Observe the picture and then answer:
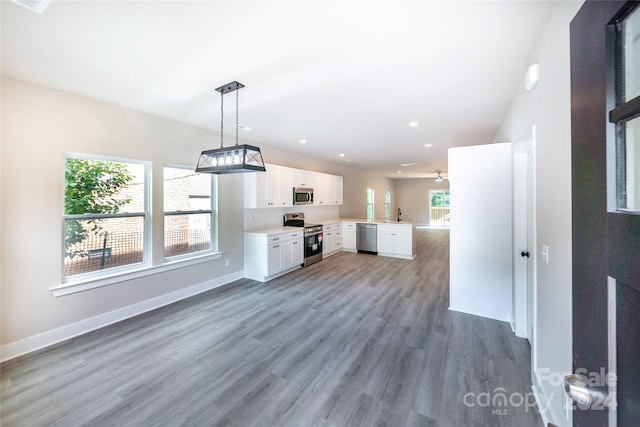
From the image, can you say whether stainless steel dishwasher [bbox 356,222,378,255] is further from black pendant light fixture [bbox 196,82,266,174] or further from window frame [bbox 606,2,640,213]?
window frame [bbox 606,2,640,213]

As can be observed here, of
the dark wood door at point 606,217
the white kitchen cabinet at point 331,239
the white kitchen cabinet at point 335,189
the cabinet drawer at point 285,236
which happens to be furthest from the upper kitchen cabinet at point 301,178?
the dark wood door at point 606,217

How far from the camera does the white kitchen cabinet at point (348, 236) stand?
24.0 ft

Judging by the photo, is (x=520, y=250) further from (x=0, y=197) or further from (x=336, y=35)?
(x=0, y=197)

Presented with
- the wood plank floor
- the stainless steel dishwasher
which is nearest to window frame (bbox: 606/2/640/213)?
the wood plank floor

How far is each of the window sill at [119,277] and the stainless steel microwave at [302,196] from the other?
236 centimetres

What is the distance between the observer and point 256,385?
2.09 metres

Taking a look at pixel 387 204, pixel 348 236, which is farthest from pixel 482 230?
pixel 387 204

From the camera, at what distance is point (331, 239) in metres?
6.93

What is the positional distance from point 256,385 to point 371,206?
9488mm

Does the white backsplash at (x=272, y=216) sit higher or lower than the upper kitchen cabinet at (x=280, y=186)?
lower

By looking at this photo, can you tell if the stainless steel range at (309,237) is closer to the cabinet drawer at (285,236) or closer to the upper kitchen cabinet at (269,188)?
the cabinet drawer at (285,236)

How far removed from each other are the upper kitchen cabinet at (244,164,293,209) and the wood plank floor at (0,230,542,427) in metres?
2.05

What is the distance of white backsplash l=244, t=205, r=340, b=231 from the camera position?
5.08 m

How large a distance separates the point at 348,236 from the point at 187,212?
4.58 meters
